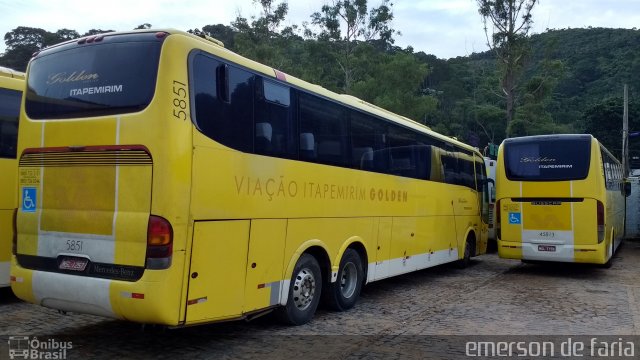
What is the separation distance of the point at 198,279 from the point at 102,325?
2315mm

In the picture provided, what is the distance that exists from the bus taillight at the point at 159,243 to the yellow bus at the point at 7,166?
143 inches

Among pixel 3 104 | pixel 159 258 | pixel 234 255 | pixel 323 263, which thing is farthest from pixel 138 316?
pixel 3 104

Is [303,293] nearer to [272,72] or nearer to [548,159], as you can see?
[272,72]

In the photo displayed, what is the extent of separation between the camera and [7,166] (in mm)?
7324

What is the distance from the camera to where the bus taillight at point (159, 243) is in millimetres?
4664

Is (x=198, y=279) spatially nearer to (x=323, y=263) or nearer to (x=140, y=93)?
(x=140, y=93)

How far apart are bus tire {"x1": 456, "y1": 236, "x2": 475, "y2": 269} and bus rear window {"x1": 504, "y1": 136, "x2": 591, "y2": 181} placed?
80.1 inches

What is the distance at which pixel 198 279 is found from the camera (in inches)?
194

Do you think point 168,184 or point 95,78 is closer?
point 168,184

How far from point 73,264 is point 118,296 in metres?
0.71

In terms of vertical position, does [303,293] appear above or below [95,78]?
below

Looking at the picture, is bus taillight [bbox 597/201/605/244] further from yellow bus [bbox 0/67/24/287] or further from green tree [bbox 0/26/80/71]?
green tree [bbox 0/26/80/71]

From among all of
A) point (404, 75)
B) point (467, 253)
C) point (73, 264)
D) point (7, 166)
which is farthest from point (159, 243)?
point (404, 75)

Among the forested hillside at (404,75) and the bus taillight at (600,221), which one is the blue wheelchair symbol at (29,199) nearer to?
the bus taillight at (600,221)
